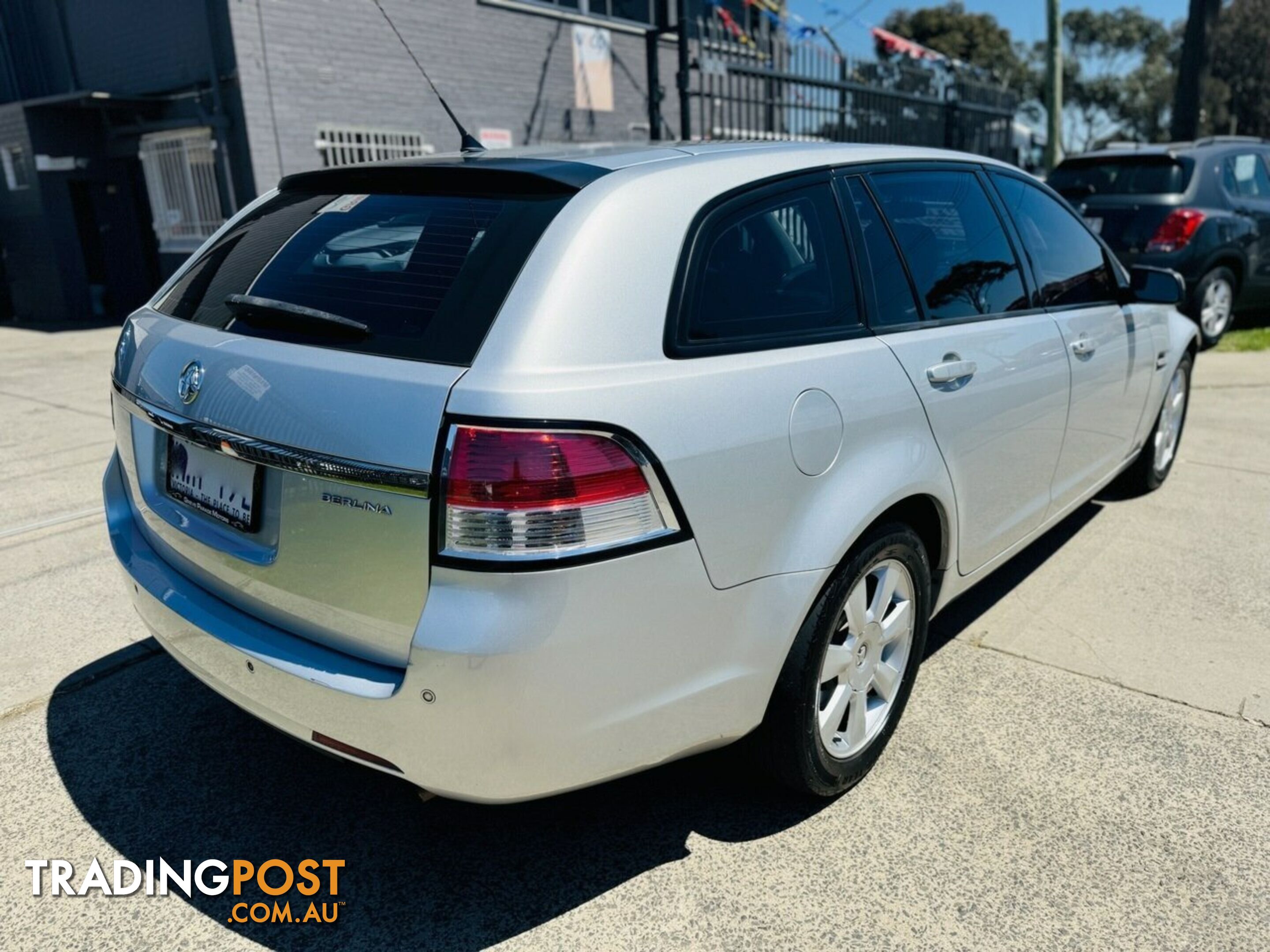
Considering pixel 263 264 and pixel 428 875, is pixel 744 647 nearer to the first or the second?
pixel 428 875

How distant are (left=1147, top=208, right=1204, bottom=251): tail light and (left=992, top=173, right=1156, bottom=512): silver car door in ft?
15.2

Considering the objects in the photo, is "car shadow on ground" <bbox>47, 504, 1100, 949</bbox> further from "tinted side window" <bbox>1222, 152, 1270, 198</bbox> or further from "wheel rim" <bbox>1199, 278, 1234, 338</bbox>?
"tinted side window" <bbox>1222, 152, 1270, 198</bbox>

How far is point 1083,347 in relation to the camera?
3.62 metres

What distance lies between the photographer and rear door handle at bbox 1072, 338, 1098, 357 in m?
3.56

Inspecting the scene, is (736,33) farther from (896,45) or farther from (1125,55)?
(1125,55)

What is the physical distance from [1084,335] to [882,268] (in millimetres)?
1364

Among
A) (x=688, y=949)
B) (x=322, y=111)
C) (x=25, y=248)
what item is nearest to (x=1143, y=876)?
(x=688, y=949)

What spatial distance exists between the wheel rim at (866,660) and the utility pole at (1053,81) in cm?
1451

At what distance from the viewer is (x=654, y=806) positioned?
2.63 metres

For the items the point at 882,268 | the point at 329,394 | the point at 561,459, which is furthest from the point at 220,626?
the point at 882,268

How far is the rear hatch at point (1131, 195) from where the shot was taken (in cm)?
825

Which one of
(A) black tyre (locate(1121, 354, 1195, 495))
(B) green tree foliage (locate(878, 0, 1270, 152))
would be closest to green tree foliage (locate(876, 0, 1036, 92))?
(B) green tree foliage (locate(878, 0, 1270, 152))

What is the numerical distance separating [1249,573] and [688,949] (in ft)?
10.4

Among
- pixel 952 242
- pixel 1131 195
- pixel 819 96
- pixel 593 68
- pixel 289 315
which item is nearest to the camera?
pixel 289 315
